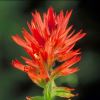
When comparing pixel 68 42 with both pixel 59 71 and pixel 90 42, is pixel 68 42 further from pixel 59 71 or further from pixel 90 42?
pixel 90 42

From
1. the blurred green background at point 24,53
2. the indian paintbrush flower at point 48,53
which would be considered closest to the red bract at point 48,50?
the indian paintbrush flower at point 48,53

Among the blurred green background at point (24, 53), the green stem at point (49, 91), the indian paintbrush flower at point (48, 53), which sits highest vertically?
the blurred green background at point (24, 53)

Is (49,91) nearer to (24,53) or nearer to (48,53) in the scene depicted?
(48,53)

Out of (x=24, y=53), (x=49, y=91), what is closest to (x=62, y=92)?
(x=49, y=91)

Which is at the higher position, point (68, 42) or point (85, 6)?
point (85, 6)

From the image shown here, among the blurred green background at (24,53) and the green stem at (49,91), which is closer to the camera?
the green stem at (49,91)

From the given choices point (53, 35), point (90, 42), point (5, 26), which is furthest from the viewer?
point (90, 42)

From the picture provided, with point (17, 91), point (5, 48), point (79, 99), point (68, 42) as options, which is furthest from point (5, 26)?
point (68, 42)

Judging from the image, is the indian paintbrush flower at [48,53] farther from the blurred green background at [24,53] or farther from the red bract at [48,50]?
the blurred green background at [24,53]
